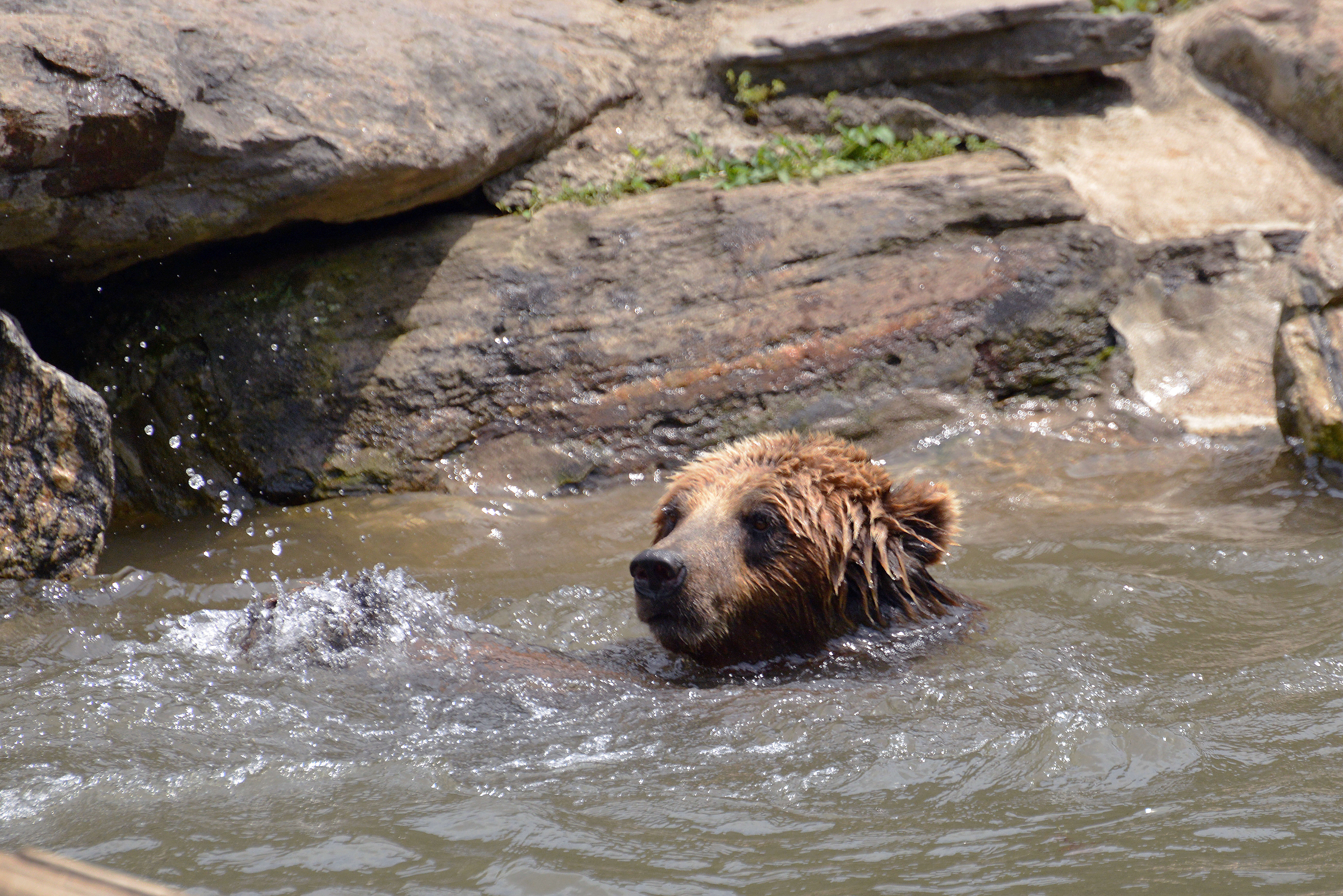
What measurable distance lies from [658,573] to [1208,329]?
5378mm

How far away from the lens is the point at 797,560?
435 cm

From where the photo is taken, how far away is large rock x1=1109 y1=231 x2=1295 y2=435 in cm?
737

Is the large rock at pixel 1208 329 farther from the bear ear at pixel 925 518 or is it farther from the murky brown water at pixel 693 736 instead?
the bear ear at pixel 925 518

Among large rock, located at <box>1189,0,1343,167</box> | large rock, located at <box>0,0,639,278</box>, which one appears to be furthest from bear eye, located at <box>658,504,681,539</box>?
large rock, located at <box>1189,0,1343,167</box>

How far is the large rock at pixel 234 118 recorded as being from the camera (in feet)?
17.3

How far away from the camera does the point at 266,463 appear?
6.51 metres

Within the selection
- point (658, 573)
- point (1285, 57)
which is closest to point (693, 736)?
point (658, 573)

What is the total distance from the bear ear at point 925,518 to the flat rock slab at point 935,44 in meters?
5.04

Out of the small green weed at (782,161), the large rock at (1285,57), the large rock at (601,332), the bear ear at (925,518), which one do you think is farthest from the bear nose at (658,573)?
the large rock at (1285,57)

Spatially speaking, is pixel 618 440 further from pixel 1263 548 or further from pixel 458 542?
pixel 1263 548

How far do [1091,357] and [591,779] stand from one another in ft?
17.9

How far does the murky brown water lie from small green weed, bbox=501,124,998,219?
3.02 m

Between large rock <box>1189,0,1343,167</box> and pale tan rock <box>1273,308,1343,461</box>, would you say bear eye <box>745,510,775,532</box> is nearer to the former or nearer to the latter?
pale tan rock <box>1273,308,1343,461</box>

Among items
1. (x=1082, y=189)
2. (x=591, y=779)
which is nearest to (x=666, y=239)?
(x=1082, y=189)
